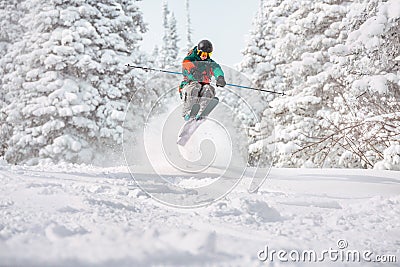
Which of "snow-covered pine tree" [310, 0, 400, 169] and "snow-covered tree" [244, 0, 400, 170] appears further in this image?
"snow-covered tree" [244, 0, 400, 170]

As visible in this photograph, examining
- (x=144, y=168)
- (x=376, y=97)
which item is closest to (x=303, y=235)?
(x=144, y=168)

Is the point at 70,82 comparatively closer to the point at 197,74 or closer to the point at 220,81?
the point at 197,74

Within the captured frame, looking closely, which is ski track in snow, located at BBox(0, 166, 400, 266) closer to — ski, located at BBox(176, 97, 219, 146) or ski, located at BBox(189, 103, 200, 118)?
ski, located at BBox(176, 97, 219, 146)

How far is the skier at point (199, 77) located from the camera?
18.7 ft

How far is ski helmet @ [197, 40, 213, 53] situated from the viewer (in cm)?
570

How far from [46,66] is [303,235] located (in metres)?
A: 13.0

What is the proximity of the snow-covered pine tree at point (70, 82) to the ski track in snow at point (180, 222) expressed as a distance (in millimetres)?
8446

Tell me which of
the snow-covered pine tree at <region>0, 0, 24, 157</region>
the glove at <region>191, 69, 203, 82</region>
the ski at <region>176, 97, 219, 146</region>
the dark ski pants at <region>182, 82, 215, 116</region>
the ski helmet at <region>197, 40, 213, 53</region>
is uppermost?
the snow-covered pine tree at <region>0, 0, 24, 157</region>

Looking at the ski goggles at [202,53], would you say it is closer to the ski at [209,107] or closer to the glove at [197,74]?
the glove at [197,74]

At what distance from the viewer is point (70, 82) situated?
13.6m

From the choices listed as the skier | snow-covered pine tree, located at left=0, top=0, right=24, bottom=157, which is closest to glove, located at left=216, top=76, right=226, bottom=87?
the skier

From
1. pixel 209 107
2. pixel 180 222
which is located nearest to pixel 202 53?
pixel 209 107

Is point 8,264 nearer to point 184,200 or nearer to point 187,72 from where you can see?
point 184,200

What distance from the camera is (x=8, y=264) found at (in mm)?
1746
